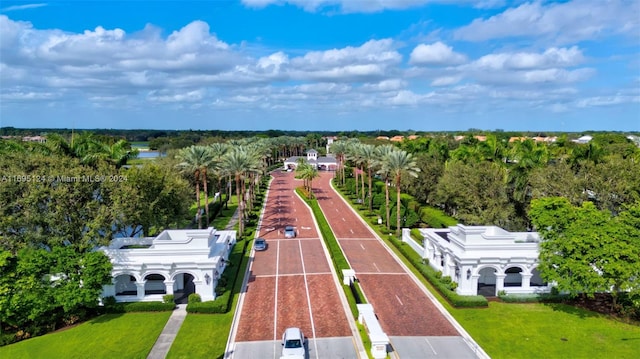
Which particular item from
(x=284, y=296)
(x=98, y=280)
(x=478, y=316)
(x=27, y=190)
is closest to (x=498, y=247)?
(x=478, y=316)

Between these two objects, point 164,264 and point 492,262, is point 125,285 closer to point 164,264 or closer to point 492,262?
point 164,264

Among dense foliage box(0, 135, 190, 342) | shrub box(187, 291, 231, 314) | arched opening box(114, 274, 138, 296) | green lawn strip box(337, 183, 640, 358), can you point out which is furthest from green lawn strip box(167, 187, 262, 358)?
green lawn strip box(337, 183, 640, 358)

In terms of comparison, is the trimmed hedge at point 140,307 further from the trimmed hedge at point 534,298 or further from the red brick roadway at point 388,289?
the trimmed hedge at point 534,298

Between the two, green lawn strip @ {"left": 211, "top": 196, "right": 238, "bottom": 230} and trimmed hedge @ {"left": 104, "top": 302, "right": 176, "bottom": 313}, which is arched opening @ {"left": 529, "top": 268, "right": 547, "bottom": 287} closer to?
trimmed hedge @ {"left": 104, "top": 302, "right": 176, "bottom": 313}

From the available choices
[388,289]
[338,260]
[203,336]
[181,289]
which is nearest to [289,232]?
[338,260]

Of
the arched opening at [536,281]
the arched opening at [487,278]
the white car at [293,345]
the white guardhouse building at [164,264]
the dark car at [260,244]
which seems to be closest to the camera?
the white car at [293,345]

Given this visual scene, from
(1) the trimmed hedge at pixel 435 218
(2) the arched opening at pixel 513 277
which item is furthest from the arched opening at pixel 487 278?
(1) the trimmed hedge at pixel 435 218
